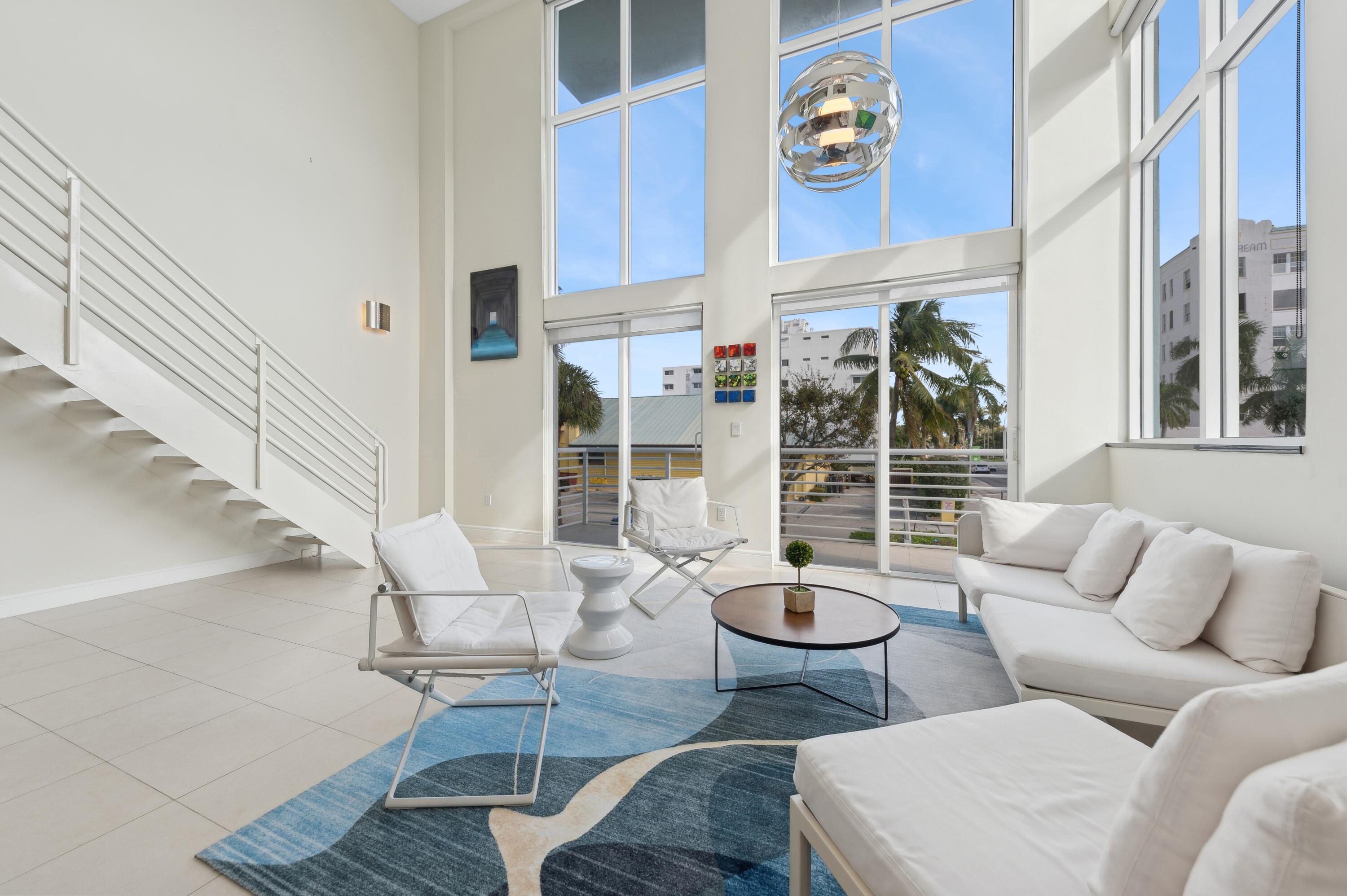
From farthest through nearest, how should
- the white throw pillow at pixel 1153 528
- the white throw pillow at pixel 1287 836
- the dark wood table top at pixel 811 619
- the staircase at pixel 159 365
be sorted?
the staircase at pixel 159 365 → the white throw pillow at pixel 1153 528 → the dark wood table top at pixel 811 619 → the white throw pillow at pixel 1287 836

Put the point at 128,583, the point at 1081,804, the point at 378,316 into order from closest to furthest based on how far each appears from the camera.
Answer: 1. the point at 1081,804
2. the point at 128,583
3. the point at 378,316

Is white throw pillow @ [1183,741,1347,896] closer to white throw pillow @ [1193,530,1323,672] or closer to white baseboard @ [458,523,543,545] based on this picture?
white throw pillow @ [1193,530,1323,672]

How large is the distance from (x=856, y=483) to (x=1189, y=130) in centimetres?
284

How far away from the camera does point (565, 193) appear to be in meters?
5.93

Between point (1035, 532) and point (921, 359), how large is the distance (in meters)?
1.77

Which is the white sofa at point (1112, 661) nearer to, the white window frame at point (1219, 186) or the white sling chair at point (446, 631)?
the white window frame at point (1219, 186)

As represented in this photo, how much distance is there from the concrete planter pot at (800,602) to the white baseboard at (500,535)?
369 centimetres

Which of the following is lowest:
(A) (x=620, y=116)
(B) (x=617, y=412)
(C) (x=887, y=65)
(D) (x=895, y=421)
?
(D) (x=895, y=421)

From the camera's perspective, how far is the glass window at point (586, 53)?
223 inches

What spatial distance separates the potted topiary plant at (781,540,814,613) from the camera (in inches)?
97.4

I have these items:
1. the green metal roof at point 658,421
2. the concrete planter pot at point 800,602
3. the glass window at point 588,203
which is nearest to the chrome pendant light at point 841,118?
the concrete planter pot at point 800,602

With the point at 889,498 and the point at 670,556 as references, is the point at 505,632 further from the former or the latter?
the point at 889,498

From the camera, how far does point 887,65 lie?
410cm

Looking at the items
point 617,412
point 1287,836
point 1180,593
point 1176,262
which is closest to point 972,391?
point 1176,262
